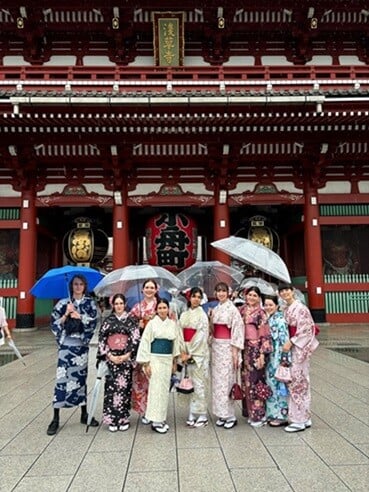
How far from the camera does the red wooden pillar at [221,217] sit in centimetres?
1218

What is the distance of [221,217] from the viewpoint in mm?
12250

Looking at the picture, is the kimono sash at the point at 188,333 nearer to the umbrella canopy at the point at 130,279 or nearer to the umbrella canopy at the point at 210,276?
the umbrella canopy at the point at 130,279

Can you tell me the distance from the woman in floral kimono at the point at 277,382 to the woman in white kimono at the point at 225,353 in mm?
325

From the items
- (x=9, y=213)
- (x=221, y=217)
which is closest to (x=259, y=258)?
(x=221, y=217)

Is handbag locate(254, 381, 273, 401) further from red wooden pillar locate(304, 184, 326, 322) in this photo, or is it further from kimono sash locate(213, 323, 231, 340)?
red wooden pillar locate(304, 184, 326, 322)

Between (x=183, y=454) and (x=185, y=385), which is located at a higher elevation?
(x=185, y=385)

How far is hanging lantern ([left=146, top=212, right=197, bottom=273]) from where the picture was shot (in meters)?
11.4

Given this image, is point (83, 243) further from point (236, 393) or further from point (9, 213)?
point (236, 393)

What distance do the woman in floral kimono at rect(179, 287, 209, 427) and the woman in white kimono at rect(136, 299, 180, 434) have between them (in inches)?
7.0

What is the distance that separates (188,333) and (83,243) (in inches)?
342

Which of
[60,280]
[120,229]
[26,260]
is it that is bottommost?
[60,280]

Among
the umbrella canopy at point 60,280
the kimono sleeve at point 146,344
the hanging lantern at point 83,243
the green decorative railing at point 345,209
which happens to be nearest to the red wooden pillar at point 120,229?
the hanging lantern at point 83,243

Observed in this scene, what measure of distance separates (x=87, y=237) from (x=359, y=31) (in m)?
10.9

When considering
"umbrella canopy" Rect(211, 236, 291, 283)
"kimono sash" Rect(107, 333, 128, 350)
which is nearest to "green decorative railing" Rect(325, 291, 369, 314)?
"umbrella canopy" Rect(211, 236, 291, 283)
